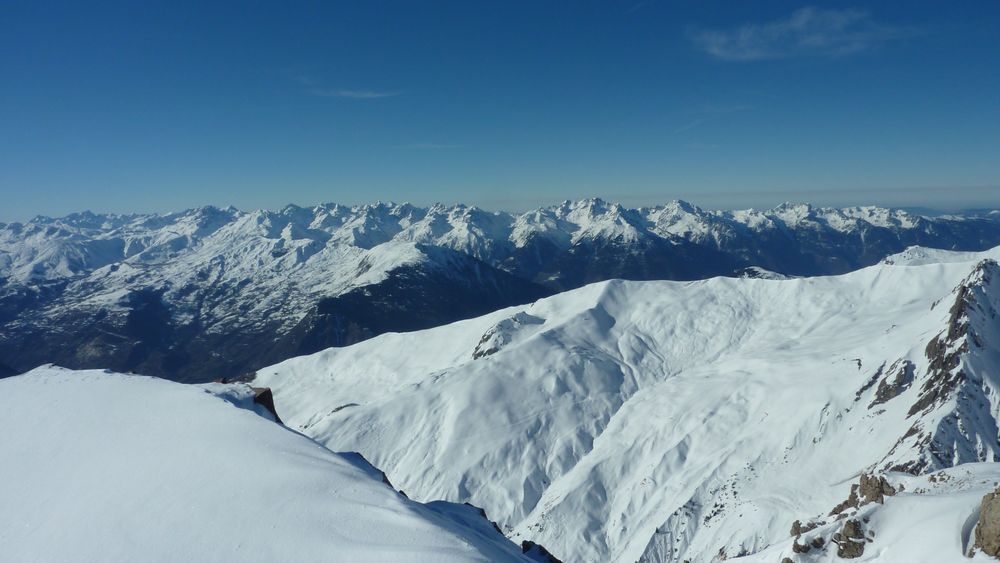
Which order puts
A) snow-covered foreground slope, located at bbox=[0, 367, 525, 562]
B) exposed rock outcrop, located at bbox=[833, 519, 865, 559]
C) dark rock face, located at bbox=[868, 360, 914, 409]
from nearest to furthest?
1. snow-covered foreground slope, located at bbox=[0, 367, 525, 562]
2. exposed rock outcrop, located at bbox=[833, 519, 865, 559]
3. dark rock face, located at bbox=[868, 360, 914, 409]

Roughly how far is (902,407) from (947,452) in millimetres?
13766

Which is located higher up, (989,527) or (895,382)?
(989,527)

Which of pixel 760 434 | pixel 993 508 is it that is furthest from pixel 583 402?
pixel 993 508

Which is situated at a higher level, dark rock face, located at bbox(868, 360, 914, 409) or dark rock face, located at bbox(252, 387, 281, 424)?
dark rock face, located at bbox(252, 387, 281, 424)

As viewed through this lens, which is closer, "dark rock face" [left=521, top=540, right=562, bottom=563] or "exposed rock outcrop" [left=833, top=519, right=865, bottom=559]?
"exposed rock outcrop" [left=833, top=519, right=865, bottom=559]

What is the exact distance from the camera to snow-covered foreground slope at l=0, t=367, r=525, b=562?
1645 centimetres

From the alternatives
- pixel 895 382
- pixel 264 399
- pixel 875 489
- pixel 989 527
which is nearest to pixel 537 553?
pixel 264 399

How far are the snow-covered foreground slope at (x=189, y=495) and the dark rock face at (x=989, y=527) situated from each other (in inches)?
871

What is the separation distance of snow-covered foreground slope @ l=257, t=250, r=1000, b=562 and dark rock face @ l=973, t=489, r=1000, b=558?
6.19 meters

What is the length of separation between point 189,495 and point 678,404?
87.8 m

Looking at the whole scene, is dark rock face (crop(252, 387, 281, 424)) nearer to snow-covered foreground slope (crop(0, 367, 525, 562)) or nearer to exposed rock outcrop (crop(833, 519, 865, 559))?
snow-covered foreground slope (crop(0, 367, 525, 562))

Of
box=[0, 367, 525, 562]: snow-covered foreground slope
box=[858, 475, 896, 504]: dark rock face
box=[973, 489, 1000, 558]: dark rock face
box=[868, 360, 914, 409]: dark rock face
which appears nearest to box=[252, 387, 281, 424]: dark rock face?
box=[0, 367, 525, 562]: snow-covered foreground slope

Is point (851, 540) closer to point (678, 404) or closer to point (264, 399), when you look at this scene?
point (264, 399)

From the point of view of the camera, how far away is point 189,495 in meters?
19.5
